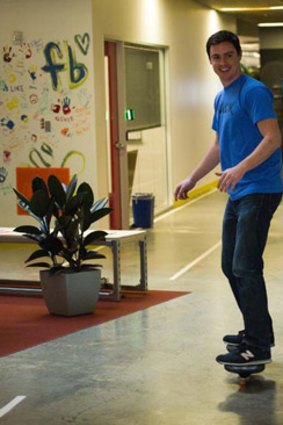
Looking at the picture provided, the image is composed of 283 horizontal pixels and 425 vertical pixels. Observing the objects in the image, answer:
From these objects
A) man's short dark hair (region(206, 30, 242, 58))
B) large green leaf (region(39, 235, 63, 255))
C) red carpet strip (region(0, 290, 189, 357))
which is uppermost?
man's short dark hair (region(206, 30, 242, 58))

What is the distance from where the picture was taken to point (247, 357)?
15.2ft

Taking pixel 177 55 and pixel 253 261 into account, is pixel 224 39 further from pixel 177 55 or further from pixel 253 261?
pixel 177 55

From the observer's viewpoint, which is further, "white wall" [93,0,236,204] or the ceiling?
the ceiling

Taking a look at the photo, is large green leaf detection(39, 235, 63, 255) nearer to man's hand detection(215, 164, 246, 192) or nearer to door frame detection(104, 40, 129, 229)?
man's hand detection(215, 164, 246, 192)

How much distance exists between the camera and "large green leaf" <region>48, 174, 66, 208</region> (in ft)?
20.7

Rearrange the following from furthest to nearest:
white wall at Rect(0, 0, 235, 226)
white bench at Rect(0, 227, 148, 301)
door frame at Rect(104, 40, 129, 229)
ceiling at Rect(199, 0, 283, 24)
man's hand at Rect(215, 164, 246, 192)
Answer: ceiling at Rect(199, 0, 283, 24)
door frame at Rect(104, 40, 129, 229)
white wall at Rect(0, 0, 235, 226)
white bench at Rect(0, 227, 148, 301)
man's hand at Rect(215, 164, 246, 192)

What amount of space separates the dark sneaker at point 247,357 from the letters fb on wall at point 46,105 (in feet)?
17.2

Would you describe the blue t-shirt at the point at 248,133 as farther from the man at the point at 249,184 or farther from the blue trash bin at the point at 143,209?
the blue trash bin at the point at 143,209

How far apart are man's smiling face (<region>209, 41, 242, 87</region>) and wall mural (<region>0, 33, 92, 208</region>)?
497 centimetres

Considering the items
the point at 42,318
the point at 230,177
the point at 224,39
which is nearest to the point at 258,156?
the point at 230,177

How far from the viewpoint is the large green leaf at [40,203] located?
625cm

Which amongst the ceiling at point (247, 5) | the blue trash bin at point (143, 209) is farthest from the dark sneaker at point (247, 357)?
the ceiling at point (247, 5)

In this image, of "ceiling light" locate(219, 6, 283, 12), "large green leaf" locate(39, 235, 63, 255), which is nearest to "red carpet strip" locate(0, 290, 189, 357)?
"large green leaf" locate(39, 235, 63, 255)

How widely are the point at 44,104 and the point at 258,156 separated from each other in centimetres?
564
